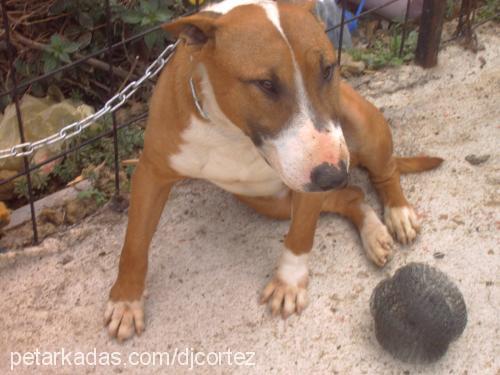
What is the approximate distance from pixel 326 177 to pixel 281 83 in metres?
0.26

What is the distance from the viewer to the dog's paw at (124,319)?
8.81 ft

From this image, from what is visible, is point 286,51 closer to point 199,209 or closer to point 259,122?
point 259,122

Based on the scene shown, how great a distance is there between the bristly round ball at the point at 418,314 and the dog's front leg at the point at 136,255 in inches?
29.5

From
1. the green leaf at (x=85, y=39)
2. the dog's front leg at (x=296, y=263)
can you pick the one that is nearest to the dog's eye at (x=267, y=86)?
the dog's front leg at (x=296, y=263)

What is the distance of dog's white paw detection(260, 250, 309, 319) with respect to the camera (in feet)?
9.04

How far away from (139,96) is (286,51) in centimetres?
174

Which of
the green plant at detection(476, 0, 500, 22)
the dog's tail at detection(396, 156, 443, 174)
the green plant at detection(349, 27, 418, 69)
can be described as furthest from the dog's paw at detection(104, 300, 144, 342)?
the green plant at detection(476, 0, 500, 22)

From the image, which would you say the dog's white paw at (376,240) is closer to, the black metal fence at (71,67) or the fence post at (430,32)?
the black metal fence at (71,67)

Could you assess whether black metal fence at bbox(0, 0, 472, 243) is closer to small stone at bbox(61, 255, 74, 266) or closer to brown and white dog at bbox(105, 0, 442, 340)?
small stone at bbox(61, 255, 74, 266)

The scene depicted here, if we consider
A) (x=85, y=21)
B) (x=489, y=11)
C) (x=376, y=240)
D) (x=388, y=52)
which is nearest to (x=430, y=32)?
(x=388, y=52)

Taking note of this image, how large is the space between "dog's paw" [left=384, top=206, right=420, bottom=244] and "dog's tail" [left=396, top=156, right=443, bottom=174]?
23 centimetres

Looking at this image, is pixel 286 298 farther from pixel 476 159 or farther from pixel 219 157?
pixel 476 159

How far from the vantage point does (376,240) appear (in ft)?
9.53

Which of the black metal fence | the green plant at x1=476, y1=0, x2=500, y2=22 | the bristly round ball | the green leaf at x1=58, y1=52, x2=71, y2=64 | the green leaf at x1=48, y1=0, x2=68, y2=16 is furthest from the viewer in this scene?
the green plant at x1=476, y1=0, x2=500, y2=22
